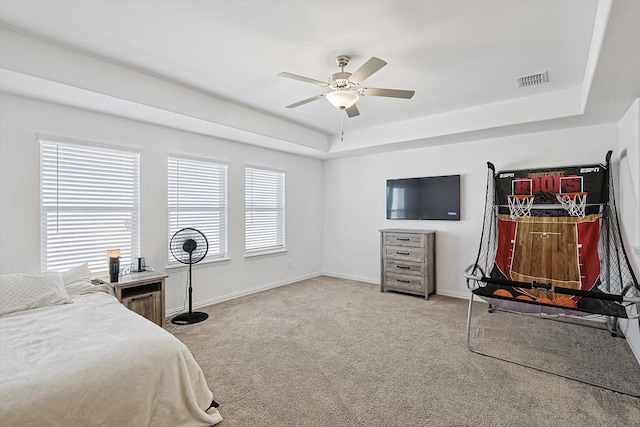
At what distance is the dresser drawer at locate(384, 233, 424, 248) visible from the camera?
4.66m

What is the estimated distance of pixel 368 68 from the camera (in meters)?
2.23

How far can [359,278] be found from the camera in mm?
5781

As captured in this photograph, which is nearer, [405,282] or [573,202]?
[573,202]

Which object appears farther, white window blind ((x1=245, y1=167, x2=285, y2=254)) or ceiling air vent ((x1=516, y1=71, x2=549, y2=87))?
white window blind ((x1=245, y1=167, x2=285, y2=254))

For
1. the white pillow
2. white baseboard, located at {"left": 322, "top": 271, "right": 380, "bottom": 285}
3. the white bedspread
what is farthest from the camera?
white baseboard, located at {"left": 322, "top": 271, "right": 380, "bottom": 285}

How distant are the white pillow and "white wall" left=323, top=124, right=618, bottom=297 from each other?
426cm

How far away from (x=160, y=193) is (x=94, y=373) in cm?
265

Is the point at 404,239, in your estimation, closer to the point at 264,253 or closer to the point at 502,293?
the point at 502,293

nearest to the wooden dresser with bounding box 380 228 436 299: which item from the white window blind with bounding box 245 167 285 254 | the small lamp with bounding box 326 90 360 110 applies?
the white window blind with bounding box 245 167 285 254

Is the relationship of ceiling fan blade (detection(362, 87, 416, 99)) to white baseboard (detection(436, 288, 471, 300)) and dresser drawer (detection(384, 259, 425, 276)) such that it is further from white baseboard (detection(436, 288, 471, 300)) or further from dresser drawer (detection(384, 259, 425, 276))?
white baseboard (detection(436, 288, 471, 300))

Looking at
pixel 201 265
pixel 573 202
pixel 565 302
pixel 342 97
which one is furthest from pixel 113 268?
pixel 573 202

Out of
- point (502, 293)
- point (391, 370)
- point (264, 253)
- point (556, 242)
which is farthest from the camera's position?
point (264, 253)

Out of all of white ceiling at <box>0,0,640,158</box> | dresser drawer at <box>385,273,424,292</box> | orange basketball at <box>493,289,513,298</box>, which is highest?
white ceiling at <box>0,0,640,158</box>

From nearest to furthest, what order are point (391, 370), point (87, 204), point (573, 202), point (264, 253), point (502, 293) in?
point (391, 370) → point (502, 293) → point (87, 204) → point (573, 202) → point (264, 253)
